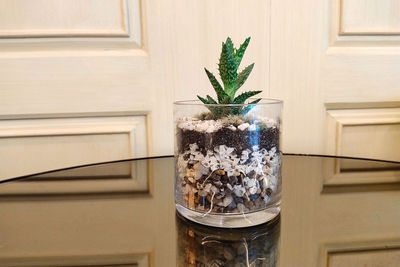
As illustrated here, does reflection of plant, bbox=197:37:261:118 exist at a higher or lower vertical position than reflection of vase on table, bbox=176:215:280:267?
higher

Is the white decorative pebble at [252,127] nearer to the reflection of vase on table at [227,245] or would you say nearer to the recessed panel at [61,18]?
the reflection of vase on table at [227,245]

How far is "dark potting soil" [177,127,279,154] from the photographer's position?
0.37 meters

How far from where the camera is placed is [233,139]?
371 mm

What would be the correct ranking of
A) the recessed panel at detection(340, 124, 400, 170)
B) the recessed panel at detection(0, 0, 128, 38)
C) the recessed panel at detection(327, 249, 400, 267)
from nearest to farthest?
the recessed panel at detection(327, 249, 400, 267) → the recessed panel at detection(0, 0, 128, 38) → the recessed panel at detection(340, 124, 400, 170)

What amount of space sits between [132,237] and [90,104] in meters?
0.46

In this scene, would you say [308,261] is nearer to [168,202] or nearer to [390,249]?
[390,249]

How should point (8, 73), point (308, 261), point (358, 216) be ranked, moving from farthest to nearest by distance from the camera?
point (8, 73), point (358, 216), point (308, 261)

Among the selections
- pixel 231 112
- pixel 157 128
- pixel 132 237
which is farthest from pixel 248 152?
→ pixel 157 128

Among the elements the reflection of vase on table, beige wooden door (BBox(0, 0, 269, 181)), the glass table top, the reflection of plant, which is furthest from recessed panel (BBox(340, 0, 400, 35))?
the reflection of vase on table

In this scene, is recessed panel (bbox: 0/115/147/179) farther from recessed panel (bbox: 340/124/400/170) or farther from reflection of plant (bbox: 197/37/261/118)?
recessed panel (bbox: 340/124/400/170)

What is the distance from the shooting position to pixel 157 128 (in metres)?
0.77

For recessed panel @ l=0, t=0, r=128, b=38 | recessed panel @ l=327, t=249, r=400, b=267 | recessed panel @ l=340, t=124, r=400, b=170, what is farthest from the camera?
recessed panel @ l=340, t=124, r=400, b=170

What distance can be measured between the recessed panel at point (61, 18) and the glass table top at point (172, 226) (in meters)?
0.33

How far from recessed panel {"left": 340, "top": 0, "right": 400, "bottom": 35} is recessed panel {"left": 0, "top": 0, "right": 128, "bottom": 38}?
53 centimetres
